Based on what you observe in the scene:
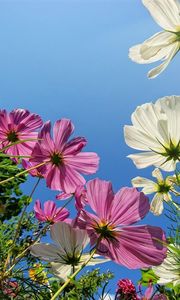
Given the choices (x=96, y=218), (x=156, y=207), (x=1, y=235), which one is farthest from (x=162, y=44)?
(x=156, y=207)

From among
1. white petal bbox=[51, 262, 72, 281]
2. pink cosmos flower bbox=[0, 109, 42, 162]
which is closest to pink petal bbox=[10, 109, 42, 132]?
pink cosmos flower bbox=[0, 109, 42, 162]

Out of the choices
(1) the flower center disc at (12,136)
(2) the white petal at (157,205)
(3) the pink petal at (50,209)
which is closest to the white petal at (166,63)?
(1) the flower center disc at (12,136)

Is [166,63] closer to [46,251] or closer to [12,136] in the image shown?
[46,251]

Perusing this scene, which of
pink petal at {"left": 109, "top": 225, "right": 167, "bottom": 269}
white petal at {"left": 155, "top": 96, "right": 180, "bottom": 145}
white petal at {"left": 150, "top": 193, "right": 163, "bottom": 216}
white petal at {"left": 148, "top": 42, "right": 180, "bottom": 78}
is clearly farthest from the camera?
white petal at {"left": 150, "top": 193, "right": 163, "bottom": 216}

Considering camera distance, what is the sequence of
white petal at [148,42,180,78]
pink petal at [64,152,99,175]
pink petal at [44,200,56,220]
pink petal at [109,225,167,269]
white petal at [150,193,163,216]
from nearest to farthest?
1. pink petal at [109,225,167,269]
2. white petal at [148,42,180,78]
3. pink petal at [64,152,99,175]
4. pink petal at [44,200,56,220]
5. white petal at [150,193,163,216]

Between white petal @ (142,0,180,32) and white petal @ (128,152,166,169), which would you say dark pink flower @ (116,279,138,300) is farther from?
white petal @ (142,0,180,32)

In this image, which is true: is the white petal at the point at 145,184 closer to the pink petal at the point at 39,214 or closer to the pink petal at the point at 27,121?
the pink petal at the point at 39,214
